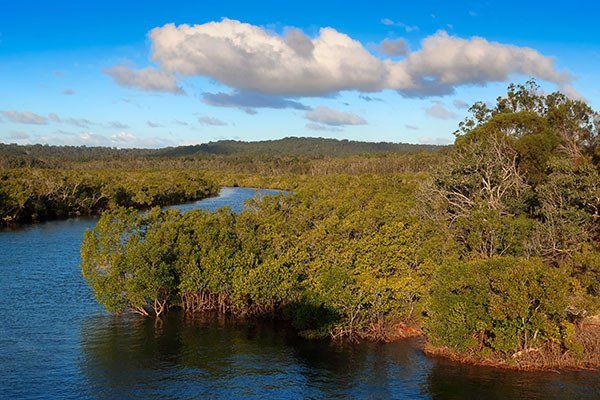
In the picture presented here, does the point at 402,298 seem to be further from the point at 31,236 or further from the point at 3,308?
the point at 31,236

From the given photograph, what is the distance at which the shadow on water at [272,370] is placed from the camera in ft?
119

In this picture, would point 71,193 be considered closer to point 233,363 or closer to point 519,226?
point 233,363

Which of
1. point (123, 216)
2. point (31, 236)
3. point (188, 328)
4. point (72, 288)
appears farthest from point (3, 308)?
point (31, 236)

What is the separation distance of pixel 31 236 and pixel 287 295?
2493 inches

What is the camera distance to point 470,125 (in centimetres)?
7525

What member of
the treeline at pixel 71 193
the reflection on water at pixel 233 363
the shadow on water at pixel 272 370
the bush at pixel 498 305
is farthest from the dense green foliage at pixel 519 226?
the treeline at pixel 71 193

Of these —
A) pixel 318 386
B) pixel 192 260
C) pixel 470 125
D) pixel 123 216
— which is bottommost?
pixel 318 386

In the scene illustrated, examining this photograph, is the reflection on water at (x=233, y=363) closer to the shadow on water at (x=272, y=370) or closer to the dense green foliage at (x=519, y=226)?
the shadow on water at (x=272, y=370)

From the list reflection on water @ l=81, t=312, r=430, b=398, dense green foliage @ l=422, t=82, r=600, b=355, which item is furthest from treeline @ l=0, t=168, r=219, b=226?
dense green foliage @ l=422, t=82, r=600, b=355

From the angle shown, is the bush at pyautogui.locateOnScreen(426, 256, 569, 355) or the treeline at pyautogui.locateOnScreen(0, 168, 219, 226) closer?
the bush at pyautogui.locateOnScreen(426, 256, 569, 355)

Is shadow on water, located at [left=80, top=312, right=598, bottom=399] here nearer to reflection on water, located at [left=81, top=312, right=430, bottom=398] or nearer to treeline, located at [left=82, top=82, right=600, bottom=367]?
reflection on water, located at [left=81, top=312, right=430, bottom=398]

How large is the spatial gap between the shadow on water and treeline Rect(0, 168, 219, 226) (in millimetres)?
74558

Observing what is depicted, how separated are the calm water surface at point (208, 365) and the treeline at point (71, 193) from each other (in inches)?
2526

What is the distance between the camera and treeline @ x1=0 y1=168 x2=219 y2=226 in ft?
364
